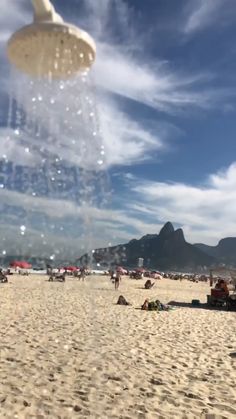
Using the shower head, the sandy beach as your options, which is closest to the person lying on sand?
the sandy beach

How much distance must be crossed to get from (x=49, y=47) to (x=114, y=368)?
6.65 metres

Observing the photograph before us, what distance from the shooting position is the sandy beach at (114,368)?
281 inches

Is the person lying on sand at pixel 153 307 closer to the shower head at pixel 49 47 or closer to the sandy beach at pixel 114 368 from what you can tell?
the sandy beach at pixel 114 368

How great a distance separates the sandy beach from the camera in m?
7.15

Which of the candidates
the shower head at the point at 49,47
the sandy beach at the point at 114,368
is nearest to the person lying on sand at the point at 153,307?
the sandy beach at the point at 114,368

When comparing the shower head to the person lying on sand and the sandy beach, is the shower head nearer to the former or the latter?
the sandy beach

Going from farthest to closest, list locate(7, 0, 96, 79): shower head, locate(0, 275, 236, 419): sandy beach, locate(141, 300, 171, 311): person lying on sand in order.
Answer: locate(141, 300, 171, 311): person lying on sand
locate(0, 275, 236, 419): sandy beach
locate(7, 0, 96, 79): shower head

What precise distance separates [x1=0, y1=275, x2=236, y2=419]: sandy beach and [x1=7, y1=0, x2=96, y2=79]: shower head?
4654 mm

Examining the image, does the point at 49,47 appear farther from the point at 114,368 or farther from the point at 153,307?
the point at 153,307

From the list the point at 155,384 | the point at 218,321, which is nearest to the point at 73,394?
the point at 155,384

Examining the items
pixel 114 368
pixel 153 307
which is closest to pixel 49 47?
pixel 114 368

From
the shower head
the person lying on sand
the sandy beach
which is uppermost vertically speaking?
the shower head

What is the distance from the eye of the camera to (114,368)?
9.28m

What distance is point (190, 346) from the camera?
12.1 meters
